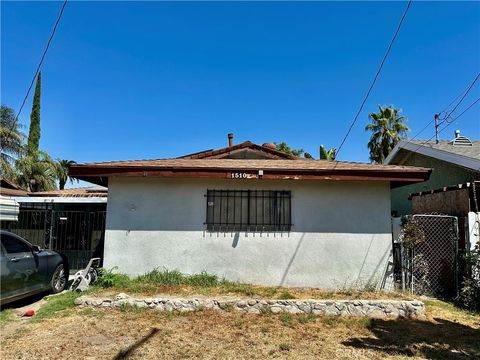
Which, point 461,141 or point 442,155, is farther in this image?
point 461,141

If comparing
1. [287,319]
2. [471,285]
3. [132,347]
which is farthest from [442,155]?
[132,347]

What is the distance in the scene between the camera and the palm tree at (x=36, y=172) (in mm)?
25703

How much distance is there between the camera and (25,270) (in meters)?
7.03

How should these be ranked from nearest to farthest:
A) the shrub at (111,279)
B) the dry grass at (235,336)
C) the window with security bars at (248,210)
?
the dry grass at (235,336) → the shrub at (111,279) → the window with security bars at (248,210)

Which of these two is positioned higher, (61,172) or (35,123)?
(35,123)

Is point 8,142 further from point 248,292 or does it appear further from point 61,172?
point 248,292

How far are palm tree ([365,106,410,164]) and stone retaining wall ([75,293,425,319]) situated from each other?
70.4 ft

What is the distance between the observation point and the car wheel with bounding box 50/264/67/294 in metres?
8.07

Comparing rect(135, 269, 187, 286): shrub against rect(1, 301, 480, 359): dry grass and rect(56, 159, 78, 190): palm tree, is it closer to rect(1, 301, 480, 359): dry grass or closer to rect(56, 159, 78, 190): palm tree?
rect(1, 301, 480, 359): dry grass

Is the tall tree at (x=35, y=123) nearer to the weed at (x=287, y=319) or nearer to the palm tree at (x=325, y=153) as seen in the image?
the palm tree at (x=325, y=153)

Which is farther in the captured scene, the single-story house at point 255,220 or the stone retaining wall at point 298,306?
the single-story house at point 255,220

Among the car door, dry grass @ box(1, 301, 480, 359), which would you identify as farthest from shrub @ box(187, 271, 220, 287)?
the car door

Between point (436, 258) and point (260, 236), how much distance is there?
12.5ft

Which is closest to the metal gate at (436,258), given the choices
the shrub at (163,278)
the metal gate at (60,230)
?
the shrub at (163,278)
